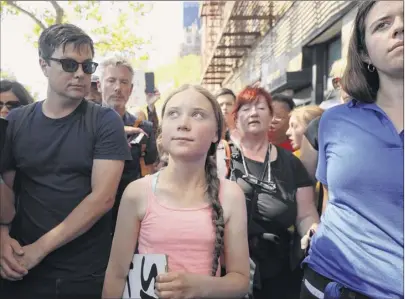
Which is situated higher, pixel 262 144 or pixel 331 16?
pixel 331 16

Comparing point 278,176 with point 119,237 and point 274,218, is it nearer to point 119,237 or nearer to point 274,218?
point 274,218


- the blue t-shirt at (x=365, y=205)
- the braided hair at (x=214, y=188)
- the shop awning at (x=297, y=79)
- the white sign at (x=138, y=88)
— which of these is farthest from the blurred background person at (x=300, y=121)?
the shop awning at (x=297, y=79)

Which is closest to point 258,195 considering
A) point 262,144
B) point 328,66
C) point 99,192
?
point 262,144

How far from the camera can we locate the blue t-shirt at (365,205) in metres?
1.55

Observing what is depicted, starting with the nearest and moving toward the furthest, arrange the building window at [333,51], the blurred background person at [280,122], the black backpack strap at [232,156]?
the black backpack strap at [232,156] < the blurred background person at [280,122] < the building window at [333,51]

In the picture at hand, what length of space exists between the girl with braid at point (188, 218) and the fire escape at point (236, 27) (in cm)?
1104

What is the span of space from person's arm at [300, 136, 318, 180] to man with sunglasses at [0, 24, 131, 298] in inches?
47.0

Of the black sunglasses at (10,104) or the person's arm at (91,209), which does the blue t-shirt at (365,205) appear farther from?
the black sunglasses at (10,104)

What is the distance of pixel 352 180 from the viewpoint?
163 cm

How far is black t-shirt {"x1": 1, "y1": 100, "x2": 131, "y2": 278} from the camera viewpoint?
7.40ft

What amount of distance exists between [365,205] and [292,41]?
10.7 metres

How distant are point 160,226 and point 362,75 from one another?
1.05m

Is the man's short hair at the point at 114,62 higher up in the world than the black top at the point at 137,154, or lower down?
higher up

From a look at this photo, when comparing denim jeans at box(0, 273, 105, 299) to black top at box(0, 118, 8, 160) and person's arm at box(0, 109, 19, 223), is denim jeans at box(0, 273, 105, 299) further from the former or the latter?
black top at box(0, 118, 8, 160)
